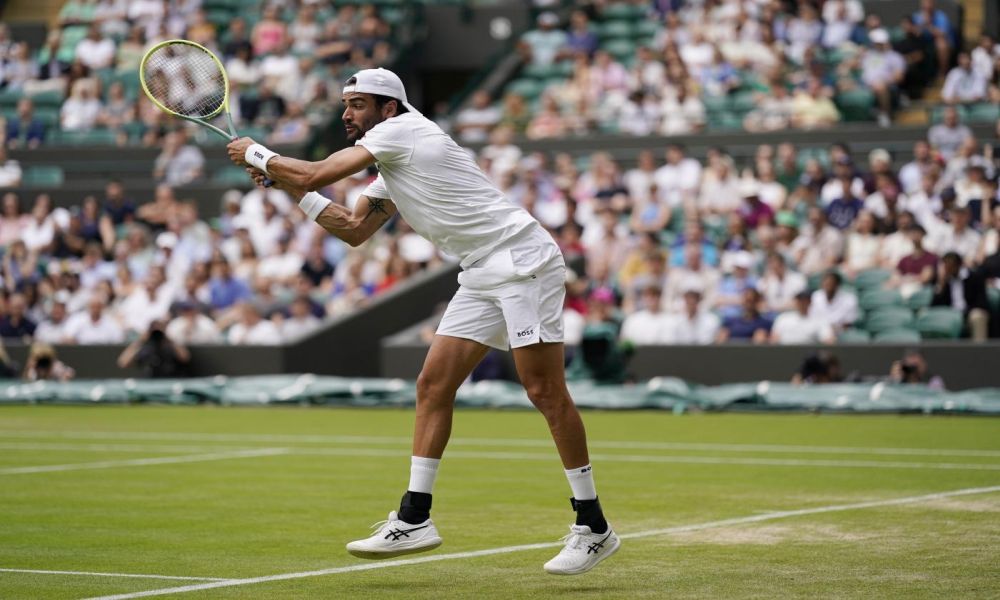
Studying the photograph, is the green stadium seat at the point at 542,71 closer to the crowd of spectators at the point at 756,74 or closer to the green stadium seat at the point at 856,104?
the crowd of spectators at the point at 756,74

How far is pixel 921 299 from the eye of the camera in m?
18.6

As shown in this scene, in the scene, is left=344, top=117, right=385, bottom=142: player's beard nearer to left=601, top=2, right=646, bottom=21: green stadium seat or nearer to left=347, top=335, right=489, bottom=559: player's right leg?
left=347, top=335, right=489, bottom=559: player's right leg

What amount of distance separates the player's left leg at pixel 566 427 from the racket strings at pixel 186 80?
2.48m

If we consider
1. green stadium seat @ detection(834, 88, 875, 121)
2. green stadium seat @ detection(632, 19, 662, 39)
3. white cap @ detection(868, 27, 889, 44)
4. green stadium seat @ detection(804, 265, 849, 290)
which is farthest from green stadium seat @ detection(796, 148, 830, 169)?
green stadium seat @ detection(632, 19, 662, 39)

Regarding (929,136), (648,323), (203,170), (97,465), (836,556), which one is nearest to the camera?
(836,556)

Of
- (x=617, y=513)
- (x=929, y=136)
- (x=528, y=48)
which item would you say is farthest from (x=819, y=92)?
(x=617, y=513)

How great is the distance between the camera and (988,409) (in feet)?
53.5

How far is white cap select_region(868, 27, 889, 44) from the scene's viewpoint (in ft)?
77.0

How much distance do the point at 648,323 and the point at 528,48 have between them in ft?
30.4

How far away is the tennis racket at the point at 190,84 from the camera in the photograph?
865cm

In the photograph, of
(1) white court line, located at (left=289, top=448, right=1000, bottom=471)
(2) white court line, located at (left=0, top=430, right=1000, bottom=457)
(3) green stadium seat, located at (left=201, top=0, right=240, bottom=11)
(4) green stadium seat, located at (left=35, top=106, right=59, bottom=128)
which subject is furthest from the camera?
(3) green stadium seat, located at (left=201, top=0, right=240, bottom=11)

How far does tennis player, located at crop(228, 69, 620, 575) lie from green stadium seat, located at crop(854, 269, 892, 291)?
12.4 m

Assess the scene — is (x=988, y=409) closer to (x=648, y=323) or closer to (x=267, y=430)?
(x=648, y=323)

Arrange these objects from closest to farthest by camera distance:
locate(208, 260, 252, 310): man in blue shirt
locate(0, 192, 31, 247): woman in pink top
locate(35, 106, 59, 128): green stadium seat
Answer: locate(208, 260, 252, 310): man in blue shirt → locate(0, 192, 31, 247): woman in pink top → locate(35, 106, 59, 128): green stadium seat
